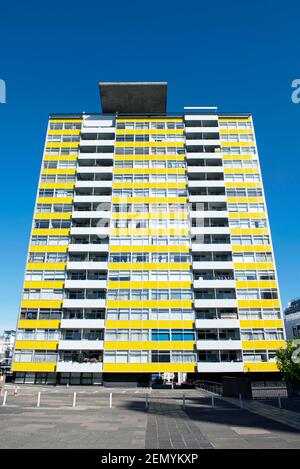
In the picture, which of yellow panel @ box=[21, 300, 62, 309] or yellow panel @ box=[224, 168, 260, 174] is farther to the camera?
yellow panel @ box=[224, 168, 260, 174]

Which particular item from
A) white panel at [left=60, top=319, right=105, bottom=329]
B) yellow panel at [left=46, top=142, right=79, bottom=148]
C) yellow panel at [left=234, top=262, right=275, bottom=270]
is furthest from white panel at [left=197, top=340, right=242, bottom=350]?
yellow panel at [left=46, top=142, right=79, bottom=148]

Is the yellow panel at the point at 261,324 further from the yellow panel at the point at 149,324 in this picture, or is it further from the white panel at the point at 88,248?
the white panel at the point at 88,248

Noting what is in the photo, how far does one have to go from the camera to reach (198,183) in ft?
185

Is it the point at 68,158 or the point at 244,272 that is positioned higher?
the point at 68,158

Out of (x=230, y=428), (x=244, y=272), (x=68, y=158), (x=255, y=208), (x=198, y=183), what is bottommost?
(x=230, y=428)

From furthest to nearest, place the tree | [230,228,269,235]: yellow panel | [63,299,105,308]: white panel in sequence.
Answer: [230,228,269,235]: yellow panel, [63,299,105,308]: white panel, the tree

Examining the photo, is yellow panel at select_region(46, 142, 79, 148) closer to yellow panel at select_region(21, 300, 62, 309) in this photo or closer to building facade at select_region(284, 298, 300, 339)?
yellow panel at select_region(21, 300, 62, 309)

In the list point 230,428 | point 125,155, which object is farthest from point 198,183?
point 230,428

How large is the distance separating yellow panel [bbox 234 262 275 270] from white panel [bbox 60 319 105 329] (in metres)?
22.7

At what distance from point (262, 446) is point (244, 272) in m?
41.1

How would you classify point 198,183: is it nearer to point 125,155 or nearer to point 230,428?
point 125,155

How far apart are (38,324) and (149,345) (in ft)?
55.1

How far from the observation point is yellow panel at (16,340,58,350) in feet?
151

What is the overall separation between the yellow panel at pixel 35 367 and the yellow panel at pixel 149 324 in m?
9.35
